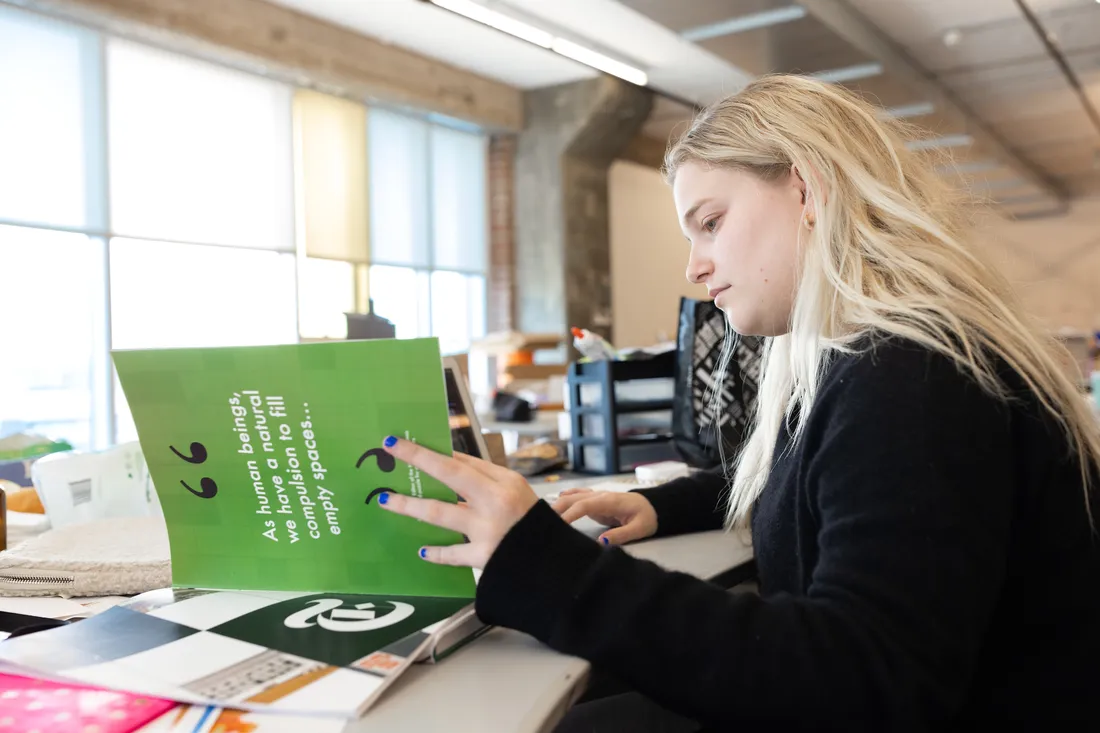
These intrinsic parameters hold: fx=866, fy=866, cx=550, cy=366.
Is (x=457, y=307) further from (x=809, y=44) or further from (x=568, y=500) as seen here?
(x=568, y=500)

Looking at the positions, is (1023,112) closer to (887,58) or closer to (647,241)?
(887,58)

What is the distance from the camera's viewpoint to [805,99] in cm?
99

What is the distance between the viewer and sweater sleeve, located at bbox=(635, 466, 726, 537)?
1.27 metres

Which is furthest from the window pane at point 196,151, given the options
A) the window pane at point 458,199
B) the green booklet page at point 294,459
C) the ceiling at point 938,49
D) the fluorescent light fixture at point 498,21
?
the green booklet page at point 294,459

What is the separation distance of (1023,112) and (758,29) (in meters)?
4.02

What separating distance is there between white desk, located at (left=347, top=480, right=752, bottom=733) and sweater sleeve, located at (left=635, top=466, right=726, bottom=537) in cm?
46

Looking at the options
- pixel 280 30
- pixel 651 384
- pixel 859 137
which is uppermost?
pixel 280 30

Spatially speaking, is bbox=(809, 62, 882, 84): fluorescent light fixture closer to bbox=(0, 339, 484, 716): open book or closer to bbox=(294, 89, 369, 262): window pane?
bbox=(294, 89, 369, 262): window pane

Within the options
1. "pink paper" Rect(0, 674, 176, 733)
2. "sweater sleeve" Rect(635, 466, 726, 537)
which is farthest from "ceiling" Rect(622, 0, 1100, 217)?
"pink paper" Rect(0, 674, 176, 733)

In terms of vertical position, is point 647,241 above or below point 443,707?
above

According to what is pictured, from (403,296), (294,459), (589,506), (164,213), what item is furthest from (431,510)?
(403,296)

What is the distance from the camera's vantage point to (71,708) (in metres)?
0.69

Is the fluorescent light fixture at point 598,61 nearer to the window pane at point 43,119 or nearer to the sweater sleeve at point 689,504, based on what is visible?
the window pane at point 43,119

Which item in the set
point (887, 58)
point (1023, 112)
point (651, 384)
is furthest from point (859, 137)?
point (1023, 112)
